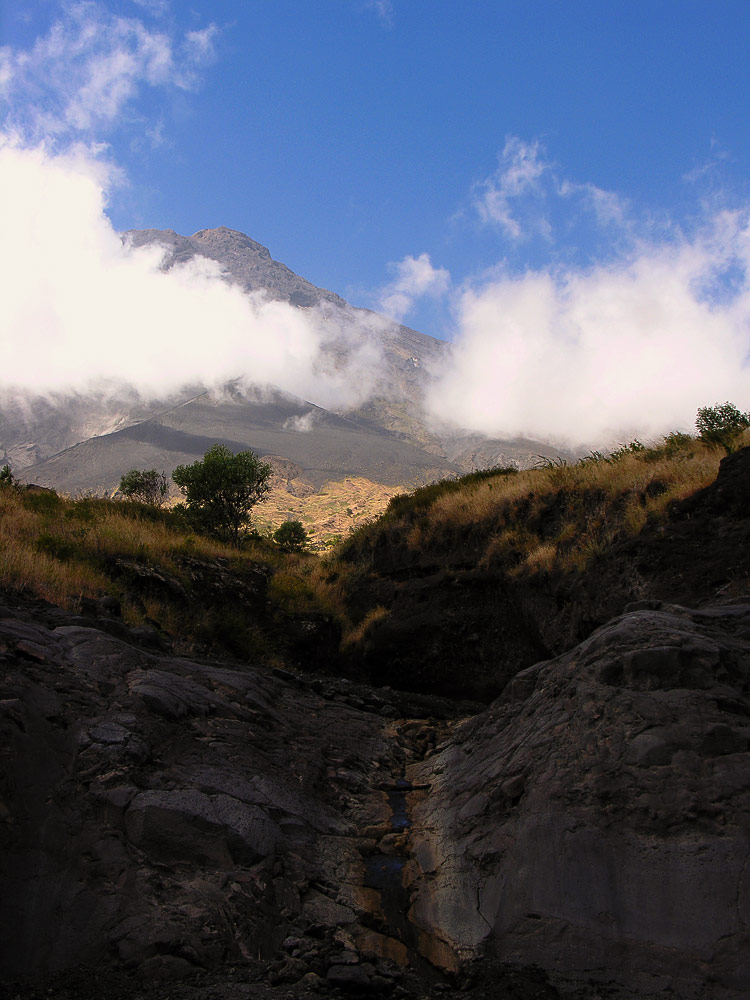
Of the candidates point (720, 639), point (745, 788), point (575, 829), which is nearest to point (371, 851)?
point (575, 829)

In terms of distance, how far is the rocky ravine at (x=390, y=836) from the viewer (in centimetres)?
382

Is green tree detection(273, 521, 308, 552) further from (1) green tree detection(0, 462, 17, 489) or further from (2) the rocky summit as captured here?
(2) the rocky summit

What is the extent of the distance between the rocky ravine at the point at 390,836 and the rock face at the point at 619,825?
0.05ft

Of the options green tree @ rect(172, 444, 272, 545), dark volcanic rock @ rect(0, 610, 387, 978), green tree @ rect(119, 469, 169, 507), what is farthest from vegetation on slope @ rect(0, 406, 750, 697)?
green tree @ rect(119, 469, 169, 507)

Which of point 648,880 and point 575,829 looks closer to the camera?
point 648,880

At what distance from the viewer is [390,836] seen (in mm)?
6207

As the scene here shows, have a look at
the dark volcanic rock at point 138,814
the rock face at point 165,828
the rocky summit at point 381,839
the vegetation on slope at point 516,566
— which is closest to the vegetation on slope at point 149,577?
the vegetation on slope at point 516,566

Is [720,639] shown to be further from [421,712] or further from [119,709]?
[421,712]

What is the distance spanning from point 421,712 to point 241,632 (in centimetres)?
399

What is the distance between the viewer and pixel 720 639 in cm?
590

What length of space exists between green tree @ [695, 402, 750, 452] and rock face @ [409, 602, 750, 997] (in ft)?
25.5

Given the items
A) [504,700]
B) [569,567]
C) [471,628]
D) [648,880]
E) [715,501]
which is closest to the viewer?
[648,880]

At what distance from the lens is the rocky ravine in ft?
12.5

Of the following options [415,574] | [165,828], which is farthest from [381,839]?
[415,574]
